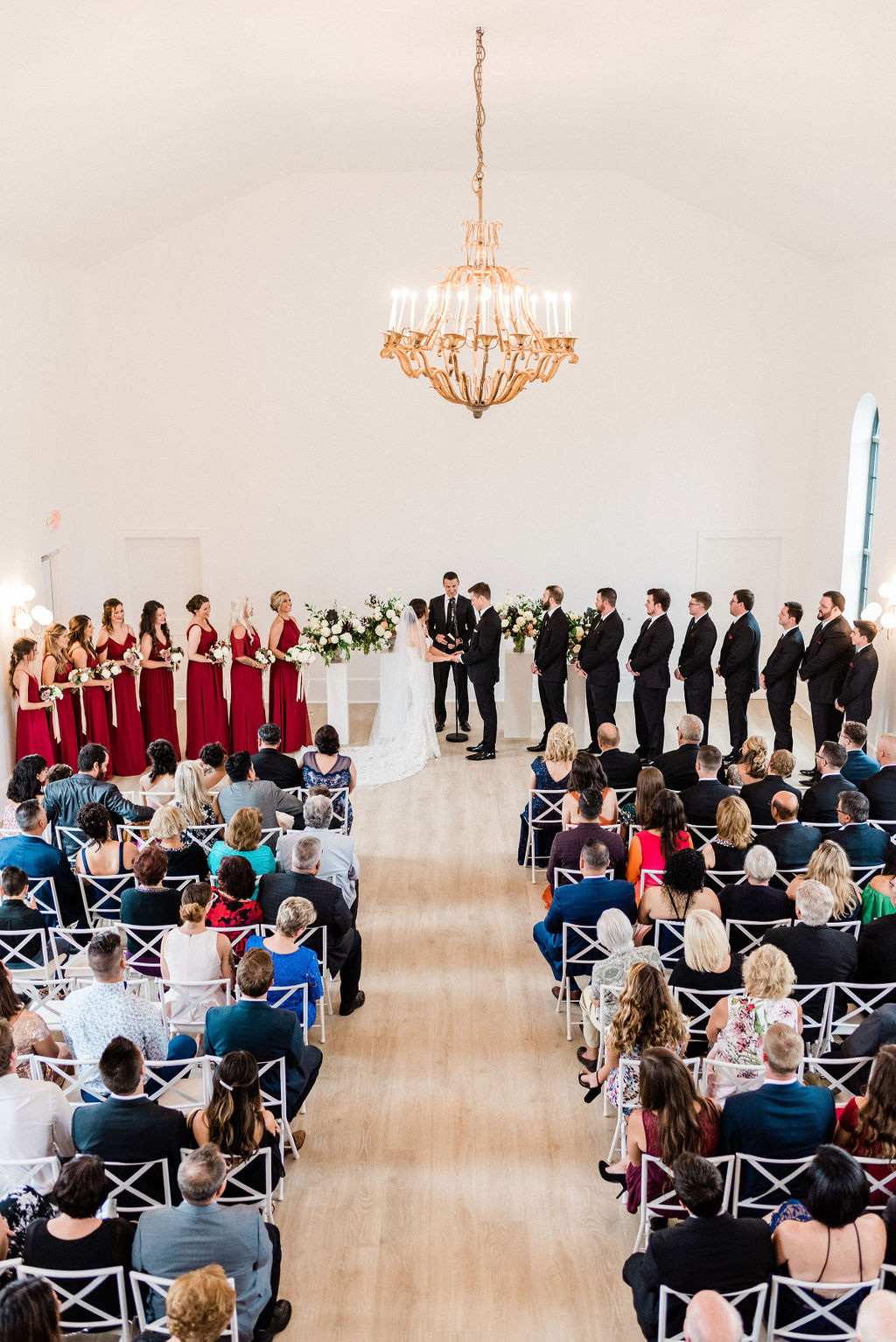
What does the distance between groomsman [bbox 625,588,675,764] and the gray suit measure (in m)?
8.55

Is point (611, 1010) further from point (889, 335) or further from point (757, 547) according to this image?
point (757, 547)

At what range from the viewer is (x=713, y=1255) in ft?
13.2

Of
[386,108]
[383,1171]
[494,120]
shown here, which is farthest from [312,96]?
[383,1171]

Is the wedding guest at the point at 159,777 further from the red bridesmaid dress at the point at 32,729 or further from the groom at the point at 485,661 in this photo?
the groom at the point at 485,661

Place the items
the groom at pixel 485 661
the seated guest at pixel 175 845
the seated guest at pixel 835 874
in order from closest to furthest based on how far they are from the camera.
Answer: the seated guest at pixel 835 874, the seated guest at pixel 175 845, the groom at pixel 485 661

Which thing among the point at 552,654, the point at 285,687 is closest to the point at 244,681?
the point at 285,687

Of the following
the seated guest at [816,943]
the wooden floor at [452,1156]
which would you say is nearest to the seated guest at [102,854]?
the wooden floor at [452,1156]

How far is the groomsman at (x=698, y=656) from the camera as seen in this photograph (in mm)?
12102

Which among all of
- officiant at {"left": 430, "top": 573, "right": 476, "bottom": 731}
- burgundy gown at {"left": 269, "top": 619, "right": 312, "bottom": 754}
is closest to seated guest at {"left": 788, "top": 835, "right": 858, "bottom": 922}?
officiant at {"left": 430, "top": 573, "right": 476, "bottom": 731}

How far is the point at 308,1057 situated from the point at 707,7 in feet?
23.9

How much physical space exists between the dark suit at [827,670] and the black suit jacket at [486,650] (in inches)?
127

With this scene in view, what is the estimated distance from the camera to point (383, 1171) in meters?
5.91

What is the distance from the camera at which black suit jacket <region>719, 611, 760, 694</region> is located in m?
12.0

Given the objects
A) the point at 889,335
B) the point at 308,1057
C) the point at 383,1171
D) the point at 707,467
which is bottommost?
the point at 383,1171
